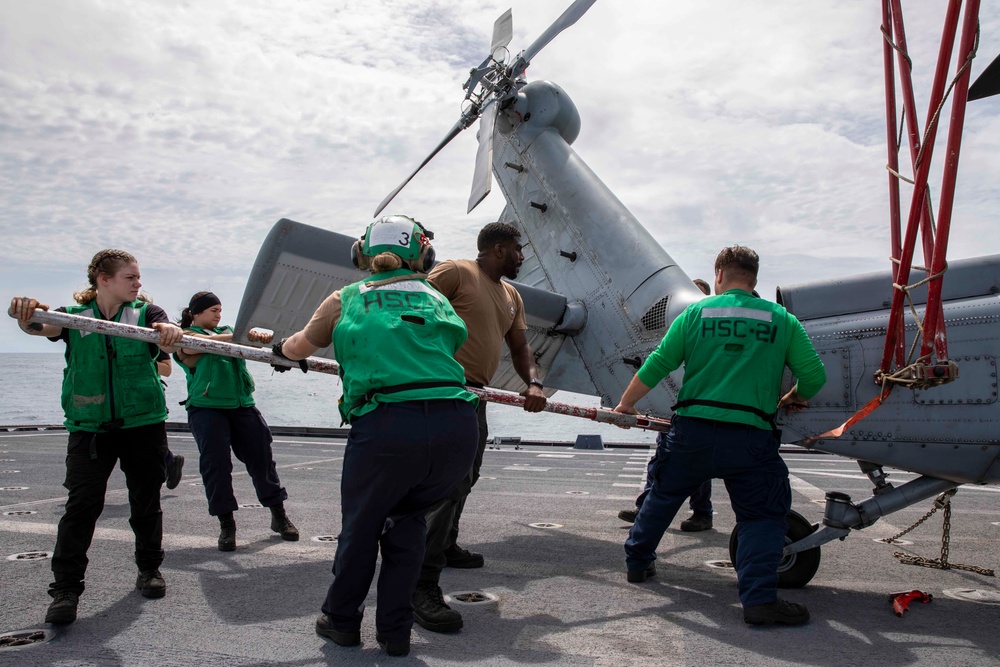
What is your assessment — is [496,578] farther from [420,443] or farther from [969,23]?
[969,23]

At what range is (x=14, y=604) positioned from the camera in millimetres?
3344

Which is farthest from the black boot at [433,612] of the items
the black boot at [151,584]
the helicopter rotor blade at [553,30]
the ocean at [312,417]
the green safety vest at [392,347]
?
the ocean at [312,417]

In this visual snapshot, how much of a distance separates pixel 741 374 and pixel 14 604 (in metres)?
3.52

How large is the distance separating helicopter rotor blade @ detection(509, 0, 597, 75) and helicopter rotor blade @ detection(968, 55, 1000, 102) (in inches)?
190

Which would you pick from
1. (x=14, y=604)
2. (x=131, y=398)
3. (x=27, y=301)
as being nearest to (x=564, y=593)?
(x=131, y=398)

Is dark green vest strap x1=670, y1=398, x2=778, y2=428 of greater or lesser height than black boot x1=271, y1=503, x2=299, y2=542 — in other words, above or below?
above

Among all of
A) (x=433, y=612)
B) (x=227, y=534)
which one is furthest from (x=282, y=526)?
(x=433, y=612)

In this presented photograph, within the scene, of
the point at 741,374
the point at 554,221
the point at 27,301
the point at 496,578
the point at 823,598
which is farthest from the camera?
the point at 554,221

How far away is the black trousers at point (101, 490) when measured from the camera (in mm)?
3293

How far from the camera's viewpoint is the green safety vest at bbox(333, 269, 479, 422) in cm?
282

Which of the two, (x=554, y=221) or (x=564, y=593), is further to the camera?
(x=554, y=221)

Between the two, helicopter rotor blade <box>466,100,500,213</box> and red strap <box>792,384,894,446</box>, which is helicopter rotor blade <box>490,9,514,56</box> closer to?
helicopter rotor blade <box>466,100,500,213</box>

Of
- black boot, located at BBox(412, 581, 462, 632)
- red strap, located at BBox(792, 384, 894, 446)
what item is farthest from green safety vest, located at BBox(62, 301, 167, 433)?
red strap, located at BBox(792, 384, 894, 446)

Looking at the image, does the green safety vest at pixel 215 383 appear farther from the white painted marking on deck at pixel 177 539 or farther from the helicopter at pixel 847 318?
the white painted marking on deck at pixel 177 539
